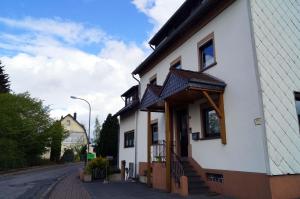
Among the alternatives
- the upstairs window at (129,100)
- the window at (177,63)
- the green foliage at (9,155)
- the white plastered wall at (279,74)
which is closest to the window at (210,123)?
the white plastered wall at (279,74)

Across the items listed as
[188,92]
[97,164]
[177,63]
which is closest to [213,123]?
[188,92]

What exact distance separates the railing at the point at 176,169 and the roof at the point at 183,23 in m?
5.51

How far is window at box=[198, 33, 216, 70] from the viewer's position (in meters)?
10.9

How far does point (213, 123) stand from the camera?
34.8 feet

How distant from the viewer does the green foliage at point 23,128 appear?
31297mm

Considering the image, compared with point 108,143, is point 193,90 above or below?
above

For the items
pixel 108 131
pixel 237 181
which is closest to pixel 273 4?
pixel 237 181

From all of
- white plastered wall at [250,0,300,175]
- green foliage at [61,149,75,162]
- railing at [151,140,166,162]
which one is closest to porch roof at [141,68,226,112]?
white plastered wall at [250,0,300,175]

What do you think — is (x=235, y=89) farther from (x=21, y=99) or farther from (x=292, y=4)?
(x=21, y=99)

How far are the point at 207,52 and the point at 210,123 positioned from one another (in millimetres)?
2954

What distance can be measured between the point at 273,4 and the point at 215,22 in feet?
6.98

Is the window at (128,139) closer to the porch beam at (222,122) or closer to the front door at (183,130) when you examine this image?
the front door at (183,130)

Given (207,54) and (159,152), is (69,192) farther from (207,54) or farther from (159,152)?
(207,54)

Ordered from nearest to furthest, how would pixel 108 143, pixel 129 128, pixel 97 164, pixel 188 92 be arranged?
pixel 188 92
pixel 97 164
pixel 129 128
pixel 108 143
